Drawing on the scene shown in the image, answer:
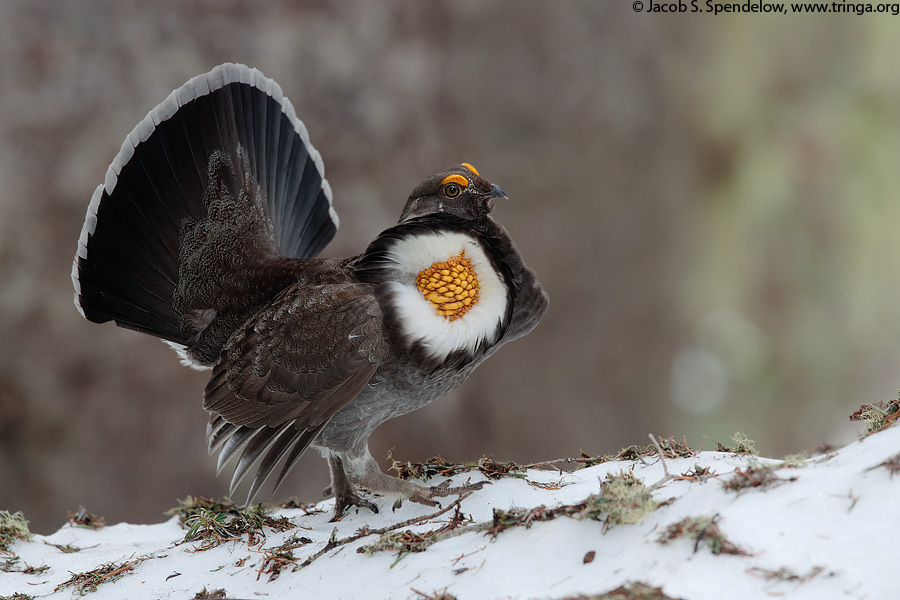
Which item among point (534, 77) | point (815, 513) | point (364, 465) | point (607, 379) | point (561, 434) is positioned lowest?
point (815, 513)

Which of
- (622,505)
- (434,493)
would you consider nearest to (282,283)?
(434,493)

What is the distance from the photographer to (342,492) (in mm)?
3893

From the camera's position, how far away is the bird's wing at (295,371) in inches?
138

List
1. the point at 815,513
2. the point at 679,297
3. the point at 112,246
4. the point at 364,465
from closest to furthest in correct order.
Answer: the point at 815,513
the point at 364,465
the point at 112,246
the point at 679,297

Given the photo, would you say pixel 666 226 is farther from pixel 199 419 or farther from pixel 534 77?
pixel 199 419

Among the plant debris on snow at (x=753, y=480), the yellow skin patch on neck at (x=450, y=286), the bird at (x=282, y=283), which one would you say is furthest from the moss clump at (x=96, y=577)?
the plant debris on snow at (x=753, y=480)

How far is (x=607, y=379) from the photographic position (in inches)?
318

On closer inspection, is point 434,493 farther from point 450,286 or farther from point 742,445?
point 742,445

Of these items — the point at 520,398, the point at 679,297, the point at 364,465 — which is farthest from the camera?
the point at 679,297

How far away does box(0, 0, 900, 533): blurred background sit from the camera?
592cm

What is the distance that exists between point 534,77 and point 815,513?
6217 mm

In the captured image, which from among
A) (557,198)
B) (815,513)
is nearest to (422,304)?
(815,513)

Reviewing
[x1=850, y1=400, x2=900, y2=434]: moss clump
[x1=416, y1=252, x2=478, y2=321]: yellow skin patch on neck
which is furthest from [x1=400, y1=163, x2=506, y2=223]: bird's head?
[x1=850, y1=400, x2=900, y2=434]: moss clump

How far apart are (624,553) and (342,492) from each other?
1.97 metres
